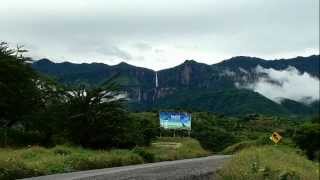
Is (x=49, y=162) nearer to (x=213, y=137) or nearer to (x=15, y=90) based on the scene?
(x=15, y=90)

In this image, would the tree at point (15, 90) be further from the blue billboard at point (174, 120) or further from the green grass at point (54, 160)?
the blue billboard at point (174, 120)

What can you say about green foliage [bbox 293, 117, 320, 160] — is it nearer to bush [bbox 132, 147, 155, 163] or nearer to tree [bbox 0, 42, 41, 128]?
bush [bbox 132, 147, 155, 163]

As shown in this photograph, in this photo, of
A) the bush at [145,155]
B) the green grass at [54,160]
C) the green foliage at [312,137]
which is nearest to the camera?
the green foliage at [312,137]

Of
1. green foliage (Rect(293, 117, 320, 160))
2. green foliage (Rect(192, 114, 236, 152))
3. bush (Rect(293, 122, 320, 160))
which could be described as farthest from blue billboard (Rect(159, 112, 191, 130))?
green foliage (Rect(293, 117, 320, 160))

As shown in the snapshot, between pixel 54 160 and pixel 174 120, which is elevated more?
pixel 174 120

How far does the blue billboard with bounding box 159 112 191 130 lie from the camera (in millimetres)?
75938

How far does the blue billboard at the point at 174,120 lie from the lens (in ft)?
249

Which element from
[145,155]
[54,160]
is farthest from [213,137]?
[54,160]

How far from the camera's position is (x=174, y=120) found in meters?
76.2

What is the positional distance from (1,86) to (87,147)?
6.92 metres

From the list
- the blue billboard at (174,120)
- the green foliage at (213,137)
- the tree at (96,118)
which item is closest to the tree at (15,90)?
the tree at (96,118)

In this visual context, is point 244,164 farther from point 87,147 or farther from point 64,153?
point 87,147

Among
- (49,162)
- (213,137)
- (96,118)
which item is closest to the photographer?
(49,162)

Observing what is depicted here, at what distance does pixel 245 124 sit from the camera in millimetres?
118250
